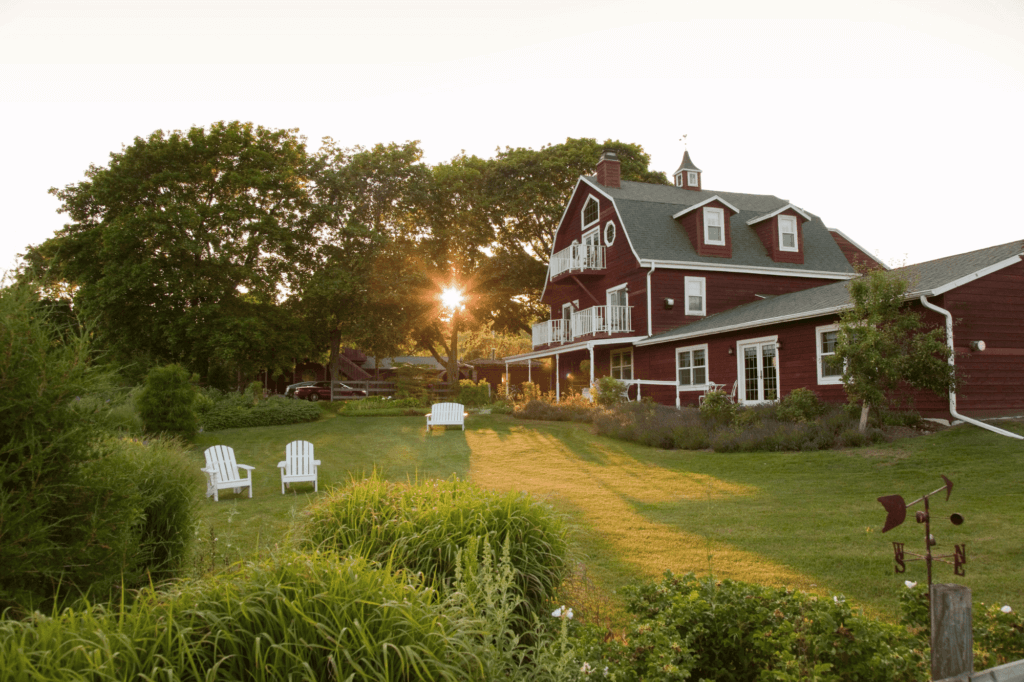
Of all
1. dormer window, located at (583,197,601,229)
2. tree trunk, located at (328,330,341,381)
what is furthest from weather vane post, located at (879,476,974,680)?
tree trunk, located at (328,330,341,381)

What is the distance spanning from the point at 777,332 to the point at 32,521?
17.6 meters

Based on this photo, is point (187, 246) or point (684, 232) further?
point (187, 246)

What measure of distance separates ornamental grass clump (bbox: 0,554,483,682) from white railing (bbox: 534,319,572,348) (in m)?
24.9

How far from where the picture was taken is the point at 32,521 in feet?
9.79

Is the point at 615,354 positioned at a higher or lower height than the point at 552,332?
lower

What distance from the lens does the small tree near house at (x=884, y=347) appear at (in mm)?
12547

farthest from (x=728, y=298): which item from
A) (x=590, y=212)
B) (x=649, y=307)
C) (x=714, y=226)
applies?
(x=590, y=212)

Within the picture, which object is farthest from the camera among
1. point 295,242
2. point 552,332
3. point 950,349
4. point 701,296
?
point 295,242

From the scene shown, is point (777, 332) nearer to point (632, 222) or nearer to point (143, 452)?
point (632, 222)

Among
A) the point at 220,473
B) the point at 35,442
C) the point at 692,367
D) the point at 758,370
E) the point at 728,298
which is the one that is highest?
the point at 728,298

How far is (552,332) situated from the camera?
28.6 metres

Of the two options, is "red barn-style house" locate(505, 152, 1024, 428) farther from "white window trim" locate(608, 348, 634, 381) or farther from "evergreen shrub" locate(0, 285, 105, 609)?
"evergreen shrub" locate(0, 285, 105, 609)

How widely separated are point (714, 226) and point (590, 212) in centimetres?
552

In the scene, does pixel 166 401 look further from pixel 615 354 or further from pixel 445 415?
pixel 615 354
